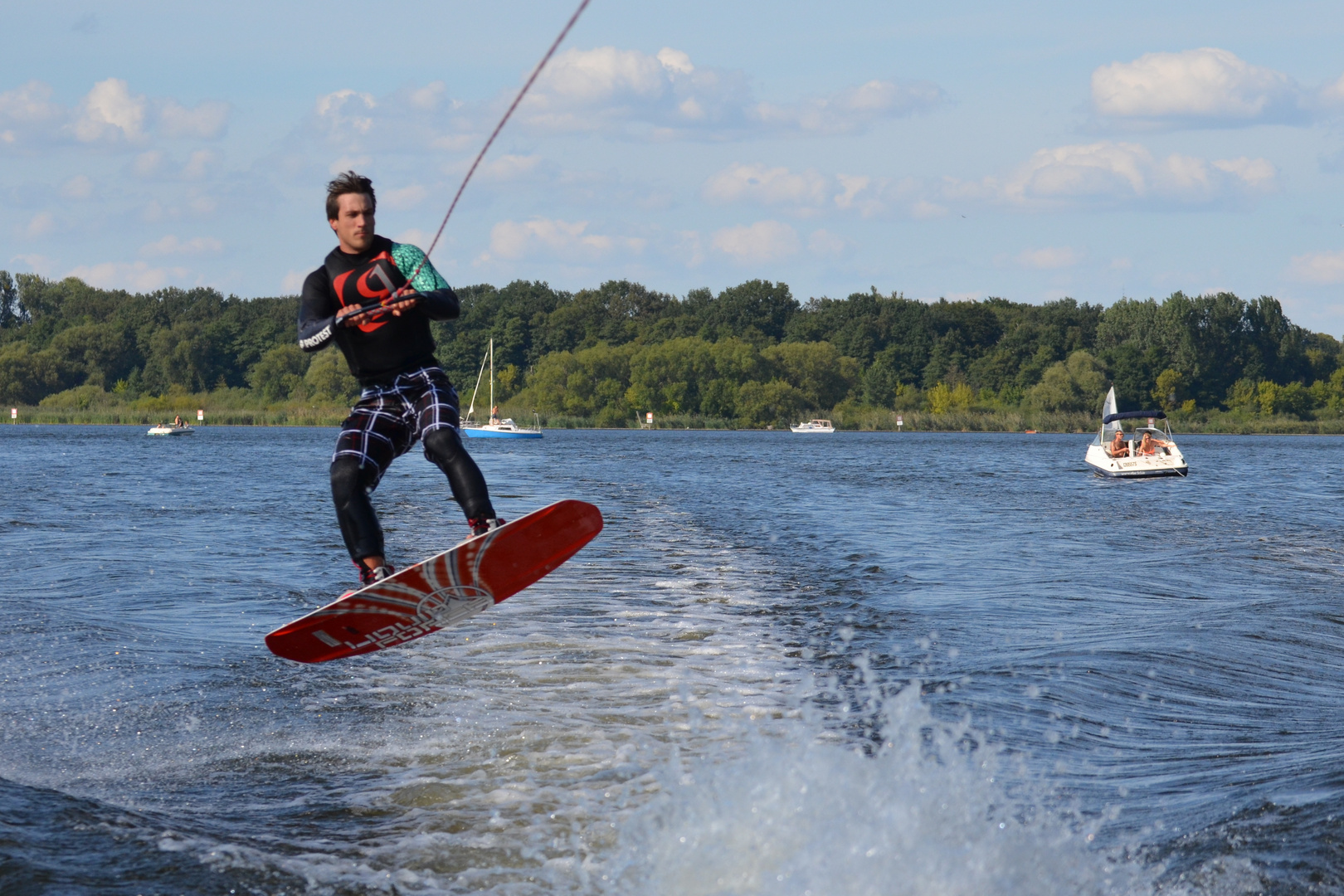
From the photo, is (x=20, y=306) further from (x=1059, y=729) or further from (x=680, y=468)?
(x=1059, y=729)

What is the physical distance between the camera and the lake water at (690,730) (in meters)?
4.63

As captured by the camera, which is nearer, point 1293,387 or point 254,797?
point 254,797

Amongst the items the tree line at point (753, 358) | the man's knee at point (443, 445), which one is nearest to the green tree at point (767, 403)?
the tree line at point (753, 358)

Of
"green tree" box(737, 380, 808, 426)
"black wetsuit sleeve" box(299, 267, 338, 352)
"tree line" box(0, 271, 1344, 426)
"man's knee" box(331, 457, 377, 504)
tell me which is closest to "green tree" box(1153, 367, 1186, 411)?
"tree line" box(0, 271, 1344, 426)

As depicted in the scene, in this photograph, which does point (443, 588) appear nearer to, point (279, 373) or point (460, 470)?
point (460, 470)

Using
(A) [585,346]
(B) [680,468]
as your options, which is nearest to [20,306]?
(A) [585,346]

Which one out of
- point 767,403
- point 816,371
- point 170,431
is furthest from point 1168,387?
point 170,431

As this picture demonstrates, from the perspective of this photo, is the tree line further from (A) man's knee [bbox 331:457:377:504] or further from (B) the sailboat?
(A) man's knee [bbox 331:457:377:504]

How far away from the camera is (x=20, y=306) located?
151250 millimetres

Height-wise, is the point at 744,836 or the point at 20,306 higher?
the point at 20,306

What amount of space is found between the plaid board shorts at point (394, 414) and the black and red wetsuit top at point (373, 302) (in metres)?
0.06

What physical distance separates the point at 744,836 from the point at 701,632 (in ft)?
15.5

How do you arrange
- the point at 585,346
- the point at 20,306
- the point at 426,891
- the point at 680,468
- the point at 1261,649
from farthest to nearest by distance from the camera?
the point at 20,306 → the point at 585,346 → the point at 680,468 → the point at 1261,649 → the point at 426,891

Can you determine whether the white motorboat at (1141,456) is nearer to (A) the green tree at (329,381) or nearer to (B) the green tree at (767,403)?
(B) the green tree at (767,403)
